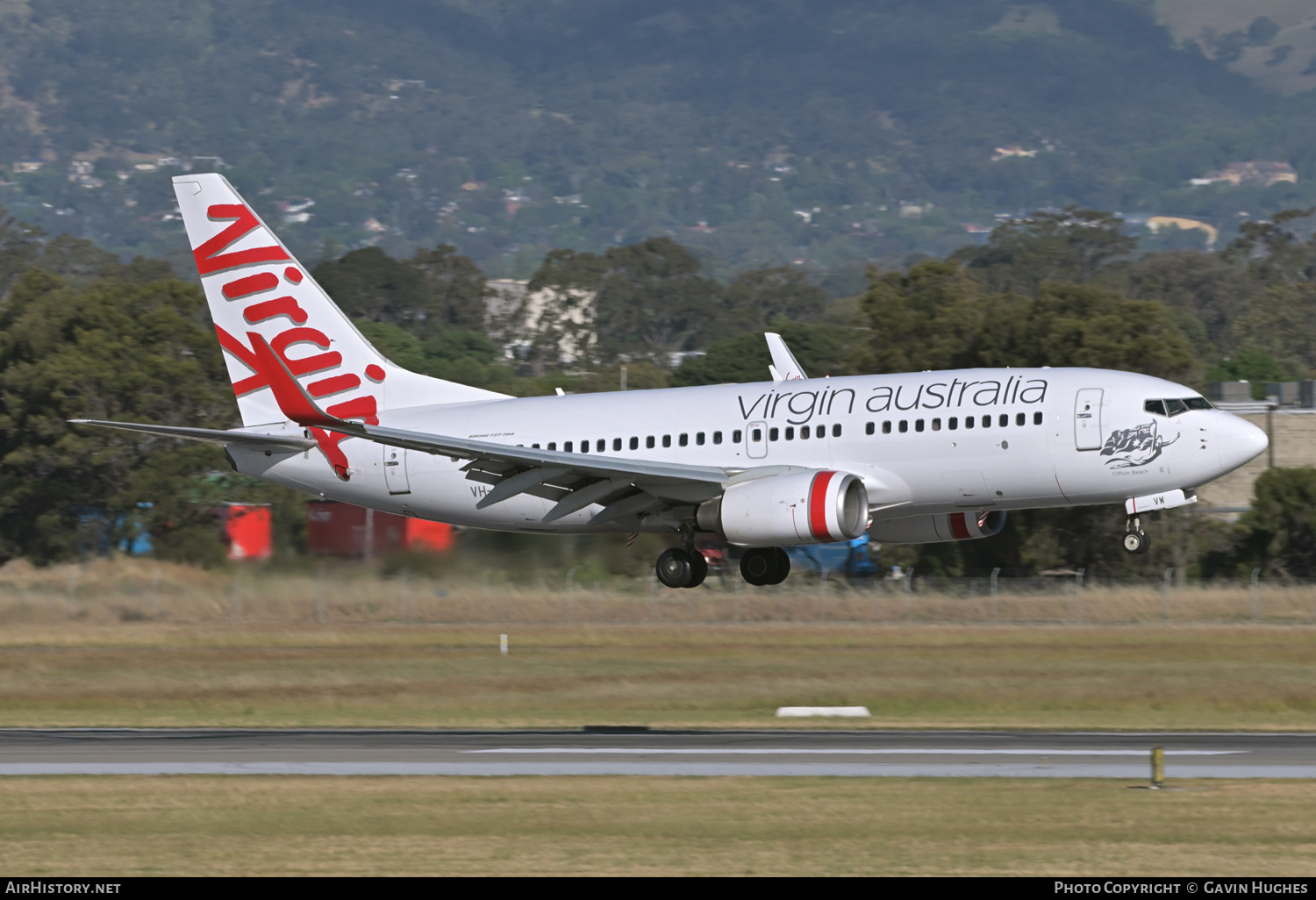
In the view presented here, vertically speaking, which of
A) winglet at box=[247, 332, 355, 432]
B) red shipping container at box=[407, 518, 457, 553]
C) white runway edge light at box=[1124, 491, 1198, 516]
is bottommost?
red shipping container at box=[407, 518, 457, 553]

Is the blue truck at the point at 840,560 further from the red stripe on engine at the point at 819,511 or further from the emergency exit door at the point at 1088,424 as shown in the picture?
the emergency exit door at the point at 1088,424

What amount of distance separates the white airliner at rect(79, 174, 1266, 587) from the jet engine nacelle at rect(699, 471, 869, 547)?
4 cm

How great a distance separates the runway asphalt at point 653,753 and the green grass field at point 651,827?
1.45m

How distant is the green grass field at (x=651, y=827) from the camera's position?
22.2 m

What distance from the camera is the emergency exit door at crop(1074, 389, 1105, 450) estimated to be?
121ft

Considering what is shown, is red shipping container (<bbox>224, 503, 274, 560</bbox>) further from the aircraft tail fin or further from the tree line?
the aircraft tail fin

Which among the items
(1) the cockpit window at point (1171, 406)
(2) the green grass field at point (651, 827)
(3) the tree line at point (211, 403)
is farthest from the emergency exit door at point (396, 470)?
(1) the cockpit window at point (1171, 406)

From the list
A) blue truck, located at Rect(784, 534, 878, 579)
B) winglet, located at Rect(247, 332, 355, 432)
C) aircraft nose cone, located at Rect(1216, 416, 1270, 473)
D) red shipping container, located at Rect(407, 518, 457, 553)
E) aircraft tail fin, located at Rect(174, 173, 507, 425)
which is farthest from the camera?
blue truck, located at Rect(784, 534, 878, 579)

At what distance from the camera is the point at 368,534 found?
55719mm

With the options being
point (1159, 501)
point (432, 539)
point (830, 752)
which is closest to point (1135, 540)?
point (1159, 501)

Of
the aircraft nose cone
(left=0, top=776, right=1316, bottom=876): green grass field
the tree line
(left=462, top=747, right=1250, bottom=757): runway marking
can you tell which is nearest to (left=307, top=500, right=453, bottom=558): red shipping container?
the tree line

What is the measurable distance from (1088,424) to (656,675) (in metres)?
14.8

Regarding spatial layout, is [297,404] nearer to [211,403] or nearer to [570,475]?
[570,475]

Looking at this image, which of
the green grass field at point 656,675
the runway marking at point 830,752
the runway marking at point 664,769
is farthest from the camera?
the green grass field at point 656,675
